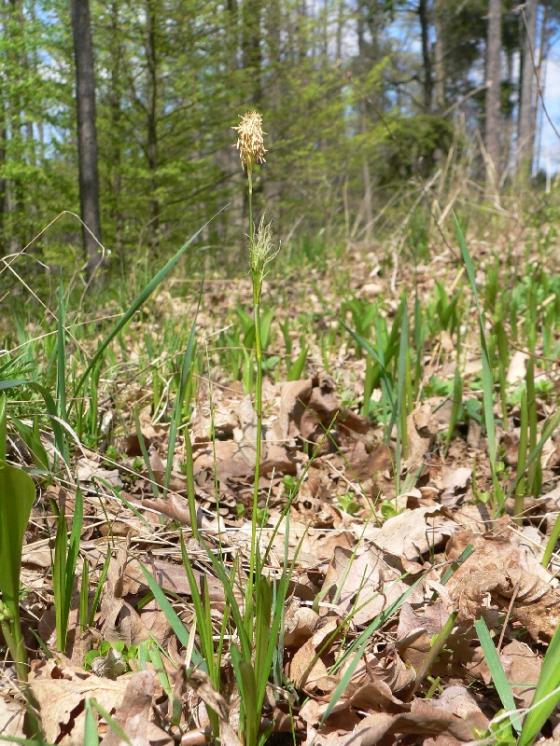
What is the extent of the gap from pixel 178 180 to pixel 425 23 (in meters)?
13.0

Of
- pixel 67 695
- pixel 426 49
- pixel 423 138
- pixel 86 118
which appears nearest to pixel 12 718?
pixel 67 695

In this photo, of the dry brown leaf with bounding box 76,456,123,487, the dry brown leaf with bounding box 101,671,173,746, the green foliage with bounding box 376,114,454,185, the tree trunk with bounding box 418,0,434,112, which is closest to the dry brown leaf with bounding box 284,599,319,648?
the dry brown leaf with bounding box 101,671,173,746

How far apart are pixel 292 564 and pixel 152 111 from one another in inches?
315

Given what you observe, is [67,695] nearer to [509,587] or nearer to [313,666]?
[313,666]

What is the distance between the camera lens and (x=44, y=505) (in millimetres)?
1425

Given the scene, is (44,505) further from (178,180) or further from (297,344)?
(178,180)

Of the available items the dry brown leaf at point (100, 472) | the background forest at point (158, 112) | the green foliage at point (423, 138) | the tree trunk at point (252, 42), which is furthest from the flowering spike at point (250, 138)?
the green foliage at point (423, 138)

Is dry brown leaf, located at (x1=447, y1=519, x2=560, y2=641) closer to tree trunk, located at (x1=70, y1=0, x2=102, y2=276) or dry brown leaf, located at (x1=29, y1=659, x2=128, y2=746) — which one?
dry brown leaf, located at (x1=29, y1=659, x2=128, y2=746)

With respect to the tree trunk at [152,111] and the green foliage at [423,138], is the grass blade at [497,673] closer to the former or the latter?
the tree trunk at [152,111]

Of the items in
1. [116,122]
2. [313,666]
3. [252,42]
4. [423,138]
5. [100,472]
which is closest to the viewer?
[313,666]

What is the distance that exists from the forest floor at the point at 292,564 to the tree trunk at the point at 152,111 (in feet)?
19.2

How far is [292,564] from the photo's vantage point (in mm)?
916

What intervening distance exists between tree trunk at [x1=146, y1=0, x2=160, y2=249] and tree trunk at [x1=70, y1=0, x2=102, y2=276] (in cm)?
72

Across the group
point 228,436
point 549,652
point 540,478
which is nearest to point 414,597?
point 549,652
